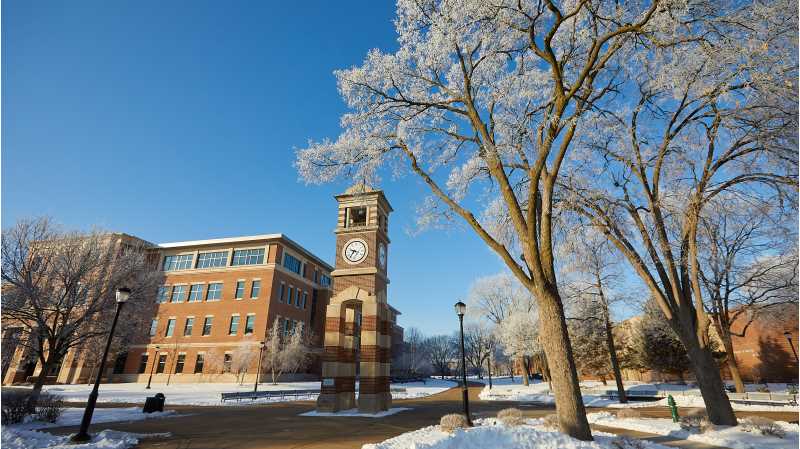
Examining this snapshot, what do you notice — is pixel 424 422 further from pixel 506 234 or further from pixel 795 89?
pixel 795 89

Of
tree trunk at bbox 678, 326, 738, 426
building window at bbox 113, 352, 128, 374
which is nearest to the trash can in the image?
tree trunk at bbox 678, 326, 738, 426

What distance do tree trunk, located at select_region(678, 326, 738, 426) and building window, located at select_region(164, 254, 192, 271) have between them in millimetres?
47590

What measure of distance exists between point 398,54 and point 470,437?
34.0 feet

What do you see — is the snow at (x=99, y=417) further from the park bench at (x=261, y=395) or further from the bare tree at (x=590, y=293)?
the bare tree at (x=590, y=293)

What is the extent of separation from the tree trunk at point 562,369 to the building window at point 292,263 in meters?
39.7

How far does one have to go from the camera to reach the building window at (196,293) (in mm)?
43688

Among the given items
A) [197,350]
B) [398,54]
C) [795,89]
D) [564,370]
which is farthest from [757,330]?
[197,350]

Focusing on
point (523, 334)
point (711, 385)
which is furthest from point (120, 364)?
point (711, 385)

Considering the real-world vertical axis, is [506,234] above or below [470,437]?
above

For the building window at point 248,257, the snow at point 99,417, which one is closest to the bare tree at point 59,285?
the snow at point 99,417

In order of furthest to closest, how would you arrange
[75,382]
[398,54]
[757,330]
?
[75,382] < [757,330] < [398,54]

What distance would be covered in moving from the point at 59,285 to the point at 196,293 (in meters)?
26.8

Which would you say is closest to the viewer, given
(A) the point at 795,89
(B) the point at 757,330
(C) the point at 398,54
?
(A) the point at 795,89

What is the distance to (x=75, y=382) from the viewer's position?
40.3 m
